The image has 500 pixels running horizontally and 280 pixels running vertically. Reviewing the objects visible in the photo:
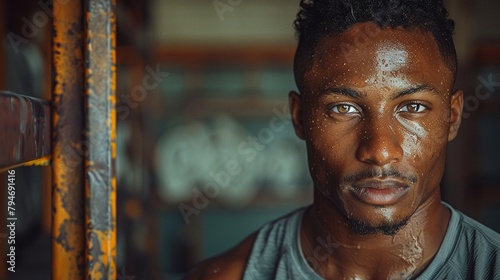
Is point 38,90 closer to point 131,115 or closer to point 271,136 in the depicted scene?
point 131,115

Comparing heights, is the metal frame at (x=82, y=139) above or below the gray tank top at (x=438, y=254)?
above

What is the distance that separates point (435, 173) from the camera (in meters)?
1.12

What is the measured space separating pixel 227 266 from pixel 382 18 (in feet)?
1.77

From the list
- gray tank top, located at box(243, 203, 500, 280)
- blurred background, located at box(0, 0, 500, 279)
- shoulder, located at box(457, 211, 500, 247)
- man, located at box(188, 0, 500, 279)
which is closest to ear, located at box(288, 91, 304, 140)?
man, located at box(188, 0, 500, 279)

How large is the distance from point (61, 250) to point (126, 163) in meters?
1.88

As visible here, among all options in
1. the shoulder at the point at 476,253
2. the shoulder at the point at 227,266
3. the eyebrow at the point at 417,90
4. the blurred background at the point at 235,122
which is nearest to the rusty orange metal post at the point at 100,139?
the shoulder at the point at 227,266

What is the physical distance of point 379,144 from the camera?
1.03 meters

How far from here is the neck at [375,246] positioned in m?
1.14

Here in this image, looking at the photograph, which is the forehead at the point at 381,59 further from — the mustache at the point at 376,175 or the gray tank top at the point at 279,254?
the gray tank top at the point at 279,254

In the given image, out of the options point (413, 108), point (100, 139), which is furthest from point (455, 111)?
point (100, 139)

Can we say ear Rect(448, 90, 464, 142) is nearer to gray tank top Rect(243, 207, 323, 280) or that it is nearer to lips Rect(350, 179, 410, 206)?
lips Rect(350, 179, 410, 206)

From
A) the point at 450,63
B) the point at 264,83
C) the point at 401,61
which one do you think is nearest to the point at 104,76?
the point at 401,61

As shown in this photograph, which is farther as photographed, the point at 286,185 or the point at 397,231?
the point at 286,185

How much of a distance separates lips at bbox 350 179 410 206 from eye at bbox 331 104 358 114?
12 centimetres
